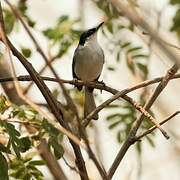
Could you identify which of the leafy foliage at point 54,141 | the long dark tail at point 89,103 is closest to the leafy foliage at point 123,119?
the long dark tail at point 89,103

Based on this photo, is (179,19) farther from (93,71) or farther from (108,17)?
(93,71)

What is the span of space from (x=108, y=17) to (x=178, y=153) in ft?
6.94

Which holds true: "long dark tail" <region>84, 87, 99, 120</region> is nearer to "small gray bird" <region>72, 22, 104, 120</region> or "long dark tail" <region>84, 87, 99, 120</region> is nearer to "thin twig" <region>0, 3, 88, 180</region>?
"small gray bird" <region>72, 22, 104, 120</region>

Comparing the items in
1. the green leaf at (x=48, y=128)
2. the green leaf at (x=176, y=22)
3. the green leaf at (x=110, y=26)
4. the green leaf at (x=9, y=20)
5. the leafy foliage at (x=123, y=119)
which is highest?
the green leaf at (x=9, y=20)

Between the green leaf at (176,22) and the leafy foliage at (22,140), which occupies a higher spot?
the leafy foliage at (22,140)

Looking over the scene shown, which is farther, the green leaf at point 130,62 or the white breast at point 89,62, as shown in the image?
the white breast at point 89,62

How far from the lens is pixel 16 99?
4324mm

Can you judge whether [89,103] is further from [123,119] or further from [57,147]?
[57,147]

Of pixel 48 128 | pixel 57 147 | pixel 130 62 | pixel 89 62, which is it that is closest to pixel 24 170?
pixel 48 128

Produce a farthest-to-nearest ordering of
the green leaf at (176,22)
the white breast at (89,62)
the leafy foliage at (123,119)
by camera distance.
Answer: the white breast at (89,62)
the leafy foliage at (123,119)
the green leaf at (176,22)

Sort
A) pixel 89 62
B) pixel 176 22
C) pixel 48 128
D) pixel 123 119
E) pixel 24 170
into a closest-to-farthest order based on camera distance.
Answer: pixel 176 22, pixel 48 128, pixel 24 170, pixel 123 119, pixel 89 62

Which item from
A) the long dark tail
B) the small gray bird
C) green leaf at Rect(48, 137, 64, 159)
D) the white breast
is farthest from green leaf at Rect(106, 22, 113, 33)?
green leaf at Rect(48, 137, 64, 159)

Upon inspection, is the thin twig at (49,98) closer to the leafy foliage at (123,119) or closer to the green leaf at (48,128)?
the green leaf at (48,128)

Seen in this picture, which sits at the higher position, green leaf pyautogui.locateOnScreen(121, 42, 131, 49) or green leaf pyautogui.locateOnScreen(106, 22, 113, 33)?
green leaf pyautogui.locateOnScreen(106, 22, 113, 33)
